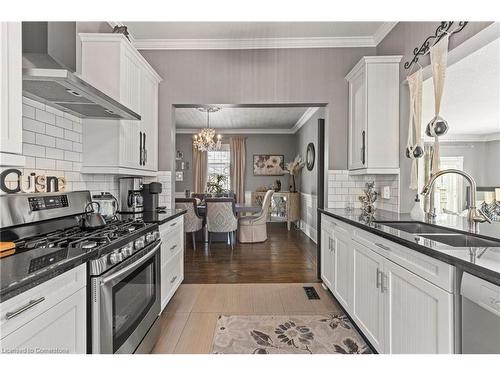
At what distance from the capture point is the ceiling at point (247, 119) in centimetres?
643

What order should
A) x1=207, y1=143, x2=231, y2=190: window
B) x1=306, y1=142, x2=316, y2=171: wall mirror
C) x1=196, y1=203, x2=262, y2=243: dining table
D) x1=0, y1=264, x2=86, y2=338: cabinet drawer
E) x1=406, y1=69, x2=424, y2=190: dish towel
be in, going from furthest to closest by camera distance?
x1=207, y1=143, x2=231, y2=190: window < x1=306, y1=142, x2=316, y2=171: wall mirror < x1=196, y1=203, x2=262, y2=243: dining table < x1=406, y1=69, x2=424, y2=190: dish towel < x1=0, y1=264, x2=86, y2=338: cabinet drawer

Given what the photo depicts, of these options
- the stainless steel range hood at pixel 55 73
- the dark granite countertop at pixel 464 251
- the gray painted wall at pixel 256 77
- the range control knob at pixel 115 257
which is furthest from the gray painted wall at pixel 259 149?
the range control knob at pixel 115 257

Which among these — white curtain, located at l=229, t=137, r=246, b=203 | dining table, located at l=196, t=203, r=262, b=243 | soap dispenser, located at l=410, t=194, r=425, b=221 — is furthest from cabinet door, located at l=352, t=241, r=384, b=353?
white curtain, located at l=229, t=137, r=246, b=203

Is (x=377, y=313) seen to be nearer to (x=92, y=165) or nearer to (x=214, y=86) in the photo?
(x=92, y=165)

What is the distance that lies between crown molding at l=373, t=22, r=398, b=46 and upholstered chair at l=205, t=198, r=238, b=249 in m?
3.35

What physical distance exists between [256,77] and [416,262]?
8.67 feet

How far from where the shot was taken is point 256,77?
3.36 meters

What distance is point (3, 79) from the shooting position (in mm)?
1167

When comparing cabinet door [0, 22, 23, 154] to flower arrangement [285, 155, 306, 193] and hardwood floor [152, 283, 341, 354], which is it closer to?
hardwood floor [152, 283, 341, 354]

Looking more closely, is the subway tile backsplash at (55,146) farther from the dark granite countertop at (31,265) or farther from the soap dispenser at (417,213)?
the soap dispenser at (417,213)

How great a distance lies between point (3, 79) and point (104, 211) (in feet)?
4.29

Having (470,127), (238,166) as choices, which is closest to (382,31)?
(470,127)

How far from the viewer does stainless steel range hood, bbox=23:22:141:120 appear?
1.52m
